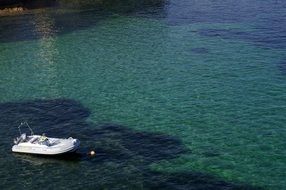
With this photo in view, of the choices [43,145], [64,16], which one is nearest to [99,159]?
[43,145]

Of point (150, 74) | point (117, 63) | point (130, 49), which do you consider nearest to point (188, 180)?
point (150, 74)

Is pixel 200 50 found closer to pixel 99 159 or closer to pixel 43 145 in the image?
pixel 99 159

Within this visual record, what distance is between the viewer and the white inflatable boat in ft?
171

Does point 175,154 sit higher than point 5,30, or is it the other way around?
point 5,30

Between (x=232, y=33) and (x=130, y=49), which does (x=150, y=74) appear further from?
(x=232, y=33)

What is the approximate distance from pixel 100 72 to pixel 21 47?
23.7m

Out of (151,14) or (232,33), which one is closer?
(232,33)

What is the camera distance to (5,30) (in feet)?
349

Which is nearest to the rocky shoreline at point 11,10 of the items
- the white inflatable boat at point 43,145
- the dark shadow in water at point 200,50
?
the dark shadow in water at point 200,50

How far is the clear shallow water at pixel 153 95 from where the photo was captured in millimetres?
49938

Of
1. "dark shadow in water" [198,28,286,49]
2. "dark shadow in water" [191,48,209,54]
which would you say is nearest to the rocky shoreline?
"dark shadow in water" [198,28,286,49]

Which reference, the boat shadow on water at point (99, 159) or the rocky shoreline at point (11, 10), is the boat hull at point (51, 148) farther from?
the rocky shoreline at point (11, 10)

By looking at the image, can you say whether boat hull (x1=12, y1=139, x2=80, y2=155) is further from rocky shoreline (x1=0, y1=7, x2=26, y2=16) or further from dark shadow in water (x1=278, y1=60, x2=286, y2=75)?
rocky shoreline (x1=0, y1=7, x2=26, y2=16)

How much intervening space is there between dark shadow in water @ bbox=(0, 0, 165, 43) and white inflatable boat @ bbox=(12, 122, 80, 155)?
48.8 meters
